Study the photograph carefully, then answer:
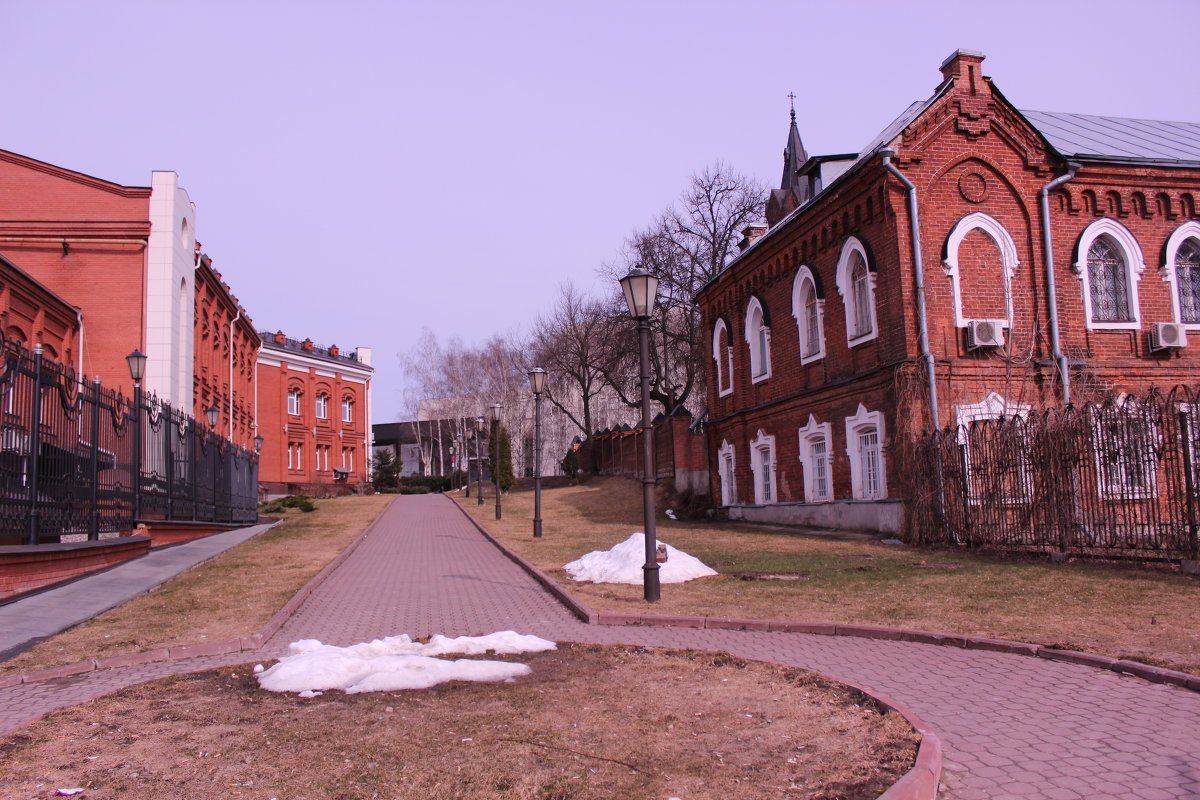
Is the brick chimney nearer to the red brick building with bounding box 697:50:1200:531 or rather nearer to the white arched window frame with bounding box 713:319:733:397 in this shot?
the red brick building with bounding box 697:50:1200:531

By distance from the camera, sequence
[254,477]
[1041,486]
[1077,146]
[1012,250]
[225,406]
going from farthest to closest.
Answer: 1. [225,406]
2. [254,477]
3. [1077,146]
4. [1012,250]
5. [1041,486]

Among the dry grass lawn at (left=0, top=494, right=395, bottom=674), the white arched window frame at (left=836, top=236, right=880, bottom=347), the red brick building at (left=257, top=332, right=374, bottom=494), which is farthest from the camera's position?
the red brick building at (left=257, top=332, right=374, bottom=494)

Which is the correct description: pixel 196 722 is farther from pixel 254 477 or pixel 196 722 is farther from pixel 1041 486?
pixel 254 477

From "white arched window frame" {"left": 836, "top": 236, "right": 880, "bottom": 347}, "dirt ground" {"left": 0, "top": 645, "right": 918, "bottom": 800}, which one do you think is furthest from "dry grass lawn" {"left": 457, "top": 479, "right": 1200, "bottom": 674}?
"white arched window frame" {"left": 836, "top": 236, "right": 880, "bottom": 347}

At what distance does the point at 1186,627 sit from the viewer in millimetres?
8031

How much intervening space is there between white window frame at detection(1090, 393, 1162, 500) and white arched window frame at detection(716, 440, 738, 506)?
1499cm

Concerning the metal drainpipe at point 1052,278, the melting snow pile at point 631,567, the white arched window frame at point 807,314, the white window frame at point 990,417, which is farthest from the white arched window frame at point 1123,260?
the melting snow pile at point 631,567

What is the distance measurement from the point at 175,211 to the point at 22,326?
6.58 meters

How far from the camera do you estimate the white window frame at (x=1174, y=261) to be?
20.0 m

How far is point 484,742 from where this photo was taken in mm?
4902

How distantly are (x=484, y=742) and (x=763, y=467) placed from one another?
71.1 ft

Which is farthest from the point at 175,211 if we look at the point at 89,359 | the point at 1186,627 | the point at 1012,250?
the point at 1186,627

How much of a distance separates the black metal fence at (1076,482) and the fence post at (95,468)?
13696 millimetres

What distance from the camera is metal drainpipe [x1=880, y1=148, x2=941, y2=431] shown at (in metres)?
17.8
